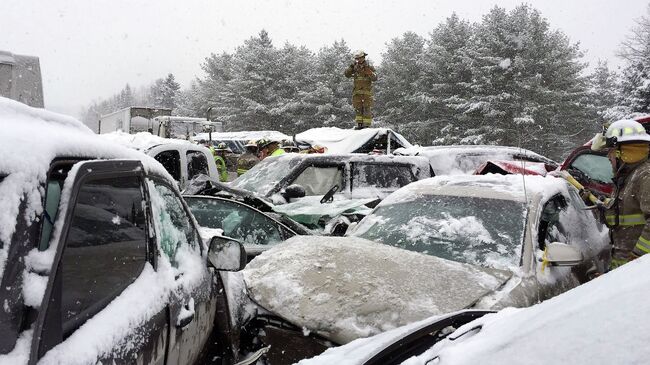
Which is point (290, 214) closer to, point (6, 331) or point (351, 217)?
point (351, 217)

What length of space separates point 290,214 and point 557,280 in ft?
10.2

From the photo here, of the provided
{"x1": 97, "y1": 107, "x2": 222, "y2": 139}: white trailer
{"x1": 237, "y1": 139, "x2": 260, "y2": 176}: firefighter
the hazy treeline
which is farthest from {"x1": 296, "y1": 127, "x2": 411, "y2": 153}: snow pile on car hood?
the hazy treeline

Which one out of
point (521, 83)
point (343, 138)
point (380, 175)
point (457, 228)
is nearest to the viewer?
point (457, 228)

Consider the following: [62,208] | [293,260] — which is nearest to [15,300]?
[62,208]

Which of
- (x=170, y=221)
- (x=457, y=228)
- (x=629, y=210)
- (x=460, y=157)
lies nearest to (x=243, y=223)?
(x=457, y=228)

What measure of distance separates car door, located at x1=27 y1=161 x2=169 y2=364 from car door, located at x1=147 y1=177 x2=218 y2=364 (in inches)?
5.0

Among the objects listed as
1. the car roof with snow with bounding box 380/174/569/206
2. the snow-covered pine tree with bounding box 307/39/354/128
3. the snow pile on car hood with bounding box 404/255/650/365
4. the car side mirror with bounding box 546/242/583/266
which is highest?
the snow-covered pine tree with bounding box 307/39/354/128

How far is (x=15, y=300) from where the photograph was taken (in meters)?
1.10

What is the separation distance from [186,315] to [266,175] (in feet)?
17.5

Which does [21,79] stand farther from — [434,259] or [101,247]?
[434,259]

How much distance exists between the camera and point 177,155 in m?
9.26

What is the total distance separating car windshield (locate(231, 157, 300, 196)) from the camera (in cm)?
689

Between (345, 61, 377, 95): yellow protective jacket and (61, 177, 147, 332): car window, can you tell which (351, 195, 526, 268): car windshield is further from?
(345, 61, 377, 95): yellow protective jacket

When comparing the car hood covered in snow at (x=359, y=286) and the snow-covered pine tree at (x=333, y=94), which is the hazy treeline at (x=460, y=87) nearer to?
the snow-covered pine tree at (x=333, y=94)
